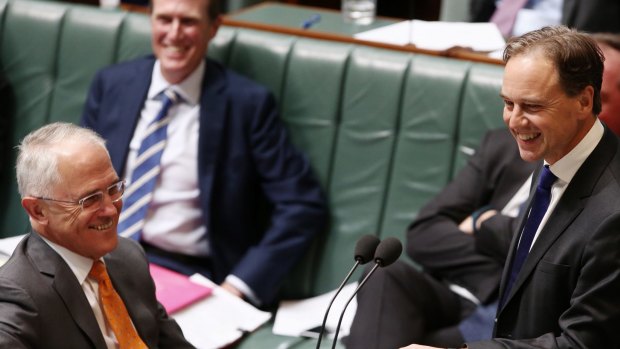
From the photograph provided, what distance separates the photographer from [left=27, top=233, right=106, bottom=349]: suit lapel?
1.95 metres

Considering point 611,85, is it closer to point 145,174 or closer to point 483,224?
point 483,224

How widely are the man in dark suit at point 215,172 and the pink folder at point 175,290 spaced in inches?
6.4

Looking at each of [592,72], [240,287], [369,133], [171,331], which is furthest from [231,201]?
[592,72]

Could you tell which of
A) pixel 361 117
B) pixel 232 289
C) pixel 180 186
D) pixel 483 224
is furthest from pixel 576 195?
pixel 180 186

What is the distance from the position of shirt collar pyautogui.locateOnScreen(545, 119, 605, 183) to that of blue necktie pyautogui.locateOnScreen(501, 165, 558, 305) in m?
0.04

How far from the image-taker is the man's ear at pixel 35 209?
1974 millimetres

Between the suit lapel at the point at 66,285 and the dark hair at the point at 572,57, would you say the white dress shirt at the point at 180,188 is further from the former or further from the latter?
the dark hair at the point at 572,57

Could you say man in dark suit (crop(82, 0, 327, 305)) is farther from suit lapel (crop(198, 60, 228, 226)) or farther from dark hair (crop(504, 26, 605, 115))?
dark hair (crop(504, 26, 605, 115))

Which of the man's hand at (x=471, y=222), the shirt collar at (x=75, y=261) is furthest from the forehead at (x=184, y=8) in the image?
the shirt collar at (x=75, y=261)

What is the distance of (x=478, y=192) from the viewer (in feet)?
9.31

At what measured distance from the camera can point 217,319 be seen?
109 inches

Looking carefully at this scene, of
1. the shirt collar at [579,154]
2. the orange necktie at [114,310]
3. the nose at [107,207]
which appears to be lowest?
the orange necktie at [114,310]

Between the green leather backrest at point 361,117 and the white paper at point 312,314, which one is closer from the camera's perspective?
the white paper at point 312,314

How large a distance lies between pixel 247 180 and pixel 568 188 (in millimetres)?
1261
